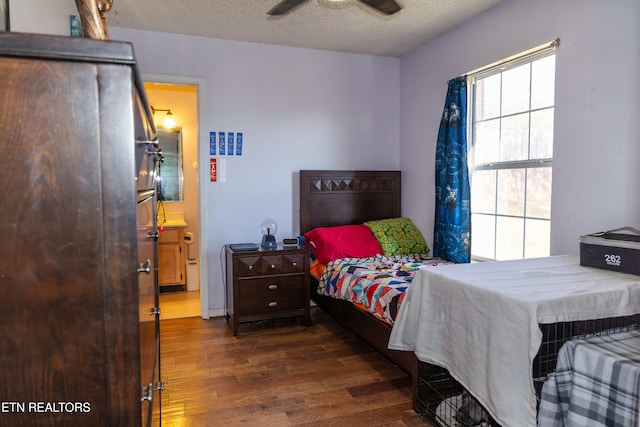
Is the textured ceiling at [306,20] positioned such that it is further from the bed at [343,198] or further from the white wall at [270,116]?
the bed at [343,198]

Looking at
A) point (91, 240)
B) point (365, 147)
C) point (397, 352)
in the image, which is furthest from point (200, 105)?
point (91, 240)

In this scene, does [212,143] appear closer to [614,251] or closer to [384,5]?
[384,5]

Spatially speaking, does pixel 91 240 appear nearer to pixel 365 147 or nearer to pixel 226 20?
pixel 226 20

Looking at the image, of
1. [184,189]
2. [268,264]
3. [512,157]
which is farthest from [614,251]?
[184,189]

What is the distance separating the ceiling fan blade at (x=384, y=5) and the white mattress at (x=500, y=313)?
61.2 inches

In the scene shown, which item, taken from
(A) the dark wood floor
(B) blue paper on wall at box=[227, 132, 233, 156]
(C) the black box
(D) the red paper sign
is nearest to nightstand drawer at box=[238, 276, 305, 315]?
(A) the dark wood floor

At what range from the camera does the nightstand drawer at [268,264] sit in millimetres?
3562

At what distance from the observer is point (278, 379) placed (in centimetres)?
273

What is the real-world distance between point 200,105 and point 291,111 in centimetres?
87

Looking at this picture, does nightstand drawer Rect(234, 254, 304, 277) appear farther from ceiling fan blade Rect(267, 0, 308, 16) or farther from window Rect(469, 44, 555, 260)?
ceiling fan blade Rect(267, 0, 308, 16)

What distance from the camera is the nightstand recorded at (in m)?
3.56

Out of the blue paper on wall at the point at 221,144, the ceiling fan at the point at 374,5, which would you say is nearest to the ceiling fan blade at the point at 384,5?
the ceiling fan at the point at 374,5

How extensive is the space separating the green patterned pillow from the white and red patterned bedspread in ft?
0.37

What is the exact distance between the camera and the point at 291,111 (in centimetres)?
418
